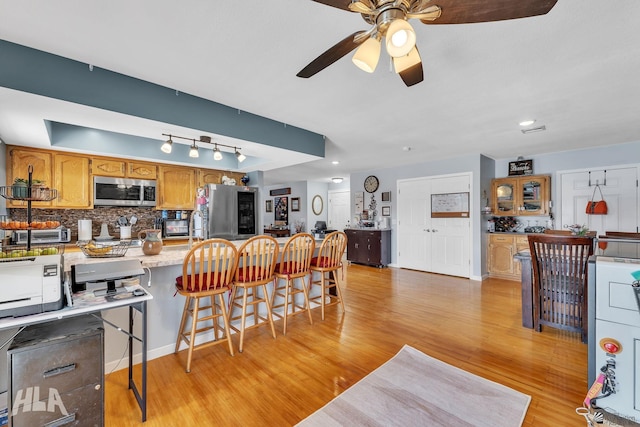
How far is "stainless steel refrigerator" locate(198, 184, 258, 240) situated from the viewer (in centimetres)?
419

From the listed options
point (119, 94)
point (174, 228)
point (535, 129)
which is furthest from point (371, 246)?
point (119, 94)

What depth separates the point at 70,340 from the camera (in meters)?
1.41

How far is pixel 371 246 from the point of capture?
20.4 feet

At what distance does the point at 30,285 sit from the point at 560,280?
3.94 metres

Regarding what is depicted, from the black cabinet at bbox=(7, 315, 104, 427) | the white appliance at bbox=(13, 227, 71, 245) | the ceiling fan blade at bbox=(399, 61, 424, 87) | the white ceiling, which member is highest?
the white ceiling

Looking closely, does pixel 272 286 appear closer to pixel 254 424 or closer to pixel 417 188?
pixel 254 424

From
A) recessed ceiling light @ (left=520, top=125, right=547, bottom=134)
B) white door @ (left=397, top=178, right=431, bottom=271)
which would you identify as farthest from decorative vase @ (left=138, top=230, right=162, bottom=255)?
white door @ (left=397, top=178, right=431, bottom=271)

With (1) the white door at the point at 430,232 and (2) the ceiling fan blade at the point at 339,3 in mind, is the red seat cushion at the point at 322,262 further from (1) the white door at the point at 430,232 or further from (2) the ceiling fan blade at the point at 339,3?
(1) the white door at the point at 430,232

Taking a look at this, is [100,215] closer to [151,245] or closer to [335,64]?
[151,245]

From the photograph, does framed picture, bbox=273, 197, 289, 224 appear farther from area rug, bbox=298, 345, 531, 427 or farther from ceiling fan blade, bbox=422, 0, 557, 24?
ceiling fan blade, bbox=422, 0, 557, 24

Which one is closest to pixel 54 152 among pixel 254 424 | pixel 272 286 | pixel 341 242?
pixel 272 286

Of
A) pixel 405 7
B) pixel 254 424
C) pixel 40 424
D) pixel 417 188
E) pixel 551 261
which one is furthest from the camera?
pixel 417 188

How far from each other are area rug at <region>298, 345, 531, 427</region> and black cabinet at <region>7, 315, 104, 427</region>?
3.74ft

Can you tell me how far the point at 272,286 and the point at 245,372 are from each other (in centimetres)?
116
